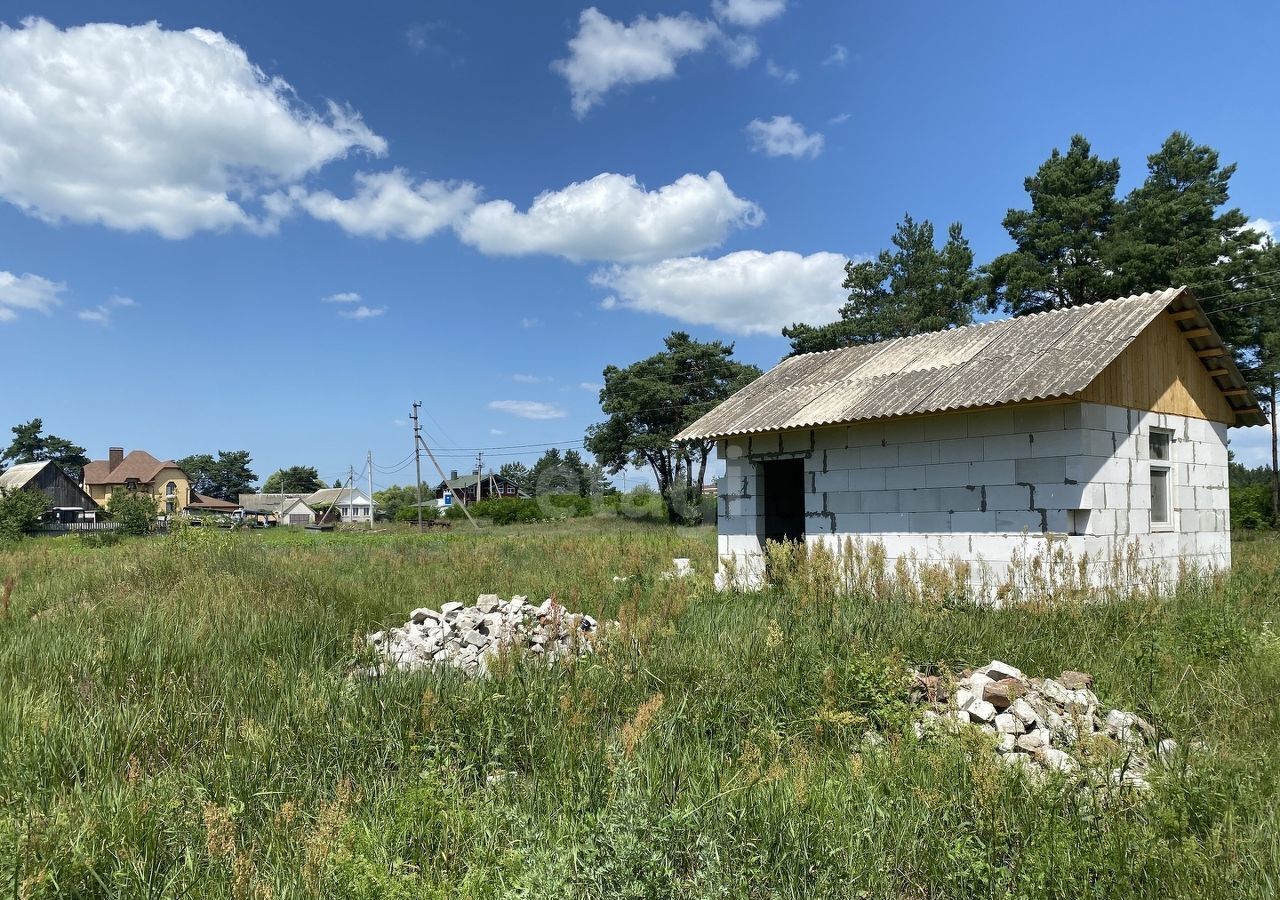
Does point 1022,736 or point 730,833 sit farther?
point 1022,736

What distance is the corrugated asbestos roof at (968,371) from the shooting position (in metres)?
10.4

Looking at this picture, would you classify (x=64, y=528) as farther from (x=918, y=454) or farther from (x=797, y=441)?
(x=918, y=454)

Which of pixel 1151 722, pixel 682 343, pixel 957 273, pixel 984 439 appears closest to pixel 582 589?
pixel 984 439

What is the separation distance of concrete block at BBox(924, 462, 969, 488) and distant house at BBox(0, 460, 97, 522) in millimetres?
61251

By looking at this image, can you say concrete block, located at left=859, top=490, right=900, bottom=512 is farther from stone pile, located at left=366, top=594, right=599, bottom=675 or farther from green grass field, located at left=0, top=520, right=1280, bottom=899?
stone pile, located at left=366, top=594, right=599, bottom=675

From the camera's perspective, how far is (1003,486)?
1066cm

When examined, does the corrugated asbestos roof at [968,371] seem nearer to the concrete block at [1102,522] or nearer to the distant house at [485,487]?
the concrete block at [1102,522]

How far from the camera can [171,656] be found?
20.6ft

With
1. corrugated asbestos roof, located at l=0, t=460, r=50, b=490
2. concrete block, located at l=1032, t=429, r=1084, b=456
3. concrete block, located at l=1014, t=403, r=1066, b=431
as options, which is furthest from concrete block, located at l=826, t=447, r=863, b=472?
corrugated asbestos roof, located at l=0, t=460, r=50, b=490

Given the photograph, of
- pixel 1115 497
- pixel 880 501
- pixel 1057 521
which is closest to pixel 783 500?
pixel 880 501

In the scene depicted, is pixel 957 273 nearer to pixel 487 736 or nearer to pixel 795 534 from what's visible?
pixel 795 534

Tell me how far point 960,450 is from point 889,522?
62.5 inches

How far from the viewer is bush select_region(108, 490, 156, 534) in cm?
3616

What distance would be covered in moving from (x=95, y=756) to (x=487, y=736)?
2.27 m
